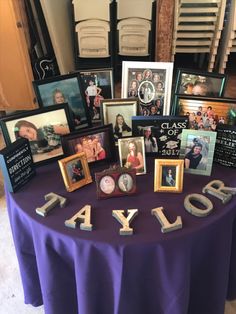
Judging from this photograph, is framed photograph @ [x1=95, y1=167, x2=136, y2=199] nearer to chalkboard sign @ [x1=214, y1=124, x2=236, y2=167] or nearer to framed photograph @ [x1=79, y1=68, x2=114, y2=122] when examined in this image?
chalkboard sign @ [x1=214, y1=124, x2=236, y2=167]

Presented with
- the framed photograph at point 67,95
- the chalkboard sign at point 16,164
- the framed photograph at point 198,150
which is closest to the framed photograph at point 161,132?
the framed photograph at point 198,150

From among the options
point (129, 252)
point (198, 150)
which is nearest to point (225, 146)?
point (198, 150)

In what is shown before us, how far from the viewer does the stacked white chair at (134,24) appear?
262 cm

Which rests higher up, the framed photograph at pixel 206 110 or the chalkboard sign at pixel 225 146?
the framed photograph at pixel 206 110

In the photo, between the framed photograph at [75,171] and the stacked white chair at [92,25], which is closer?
the framed photograph at [75,171]

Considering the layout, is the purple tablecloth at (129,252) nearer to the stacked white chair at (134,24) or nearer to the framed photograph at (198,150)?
the framed photograph at (198,150)

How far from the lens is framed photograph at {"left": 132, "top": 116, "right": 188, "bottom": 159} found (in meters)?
1.16

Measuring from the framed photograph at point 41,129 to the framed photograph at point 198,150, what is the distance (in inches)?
17.7

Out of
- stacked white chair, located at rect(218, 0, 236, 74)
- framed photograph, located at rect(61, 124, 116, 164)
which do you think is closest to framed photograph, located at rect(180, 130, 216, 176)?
framed photograph, located at rect(61, 124, 116, 164)

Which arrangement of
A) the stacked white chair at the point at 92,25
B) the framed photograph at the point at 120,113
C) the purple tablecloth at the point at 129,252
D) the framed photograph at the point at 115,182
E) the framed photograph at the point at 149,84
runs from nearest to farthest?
the purple tablecloth at the point at 129,252 < the framed photograph at the point at 115,182 < the framed photograph at the point at 120,113 < the framed photograph at the point at 149,84 < the stacked white chair at the point at 92,25

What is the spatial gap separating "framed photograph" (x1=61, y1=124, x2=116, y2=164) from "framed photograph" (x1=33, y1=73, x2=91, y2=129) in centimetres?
21

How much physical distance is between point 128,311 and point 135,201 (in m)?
0.34

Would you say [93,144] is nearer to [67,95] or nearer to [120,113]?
[120,113]

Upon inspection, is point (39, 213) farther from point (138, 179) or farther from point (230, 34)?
point (230, 34)
